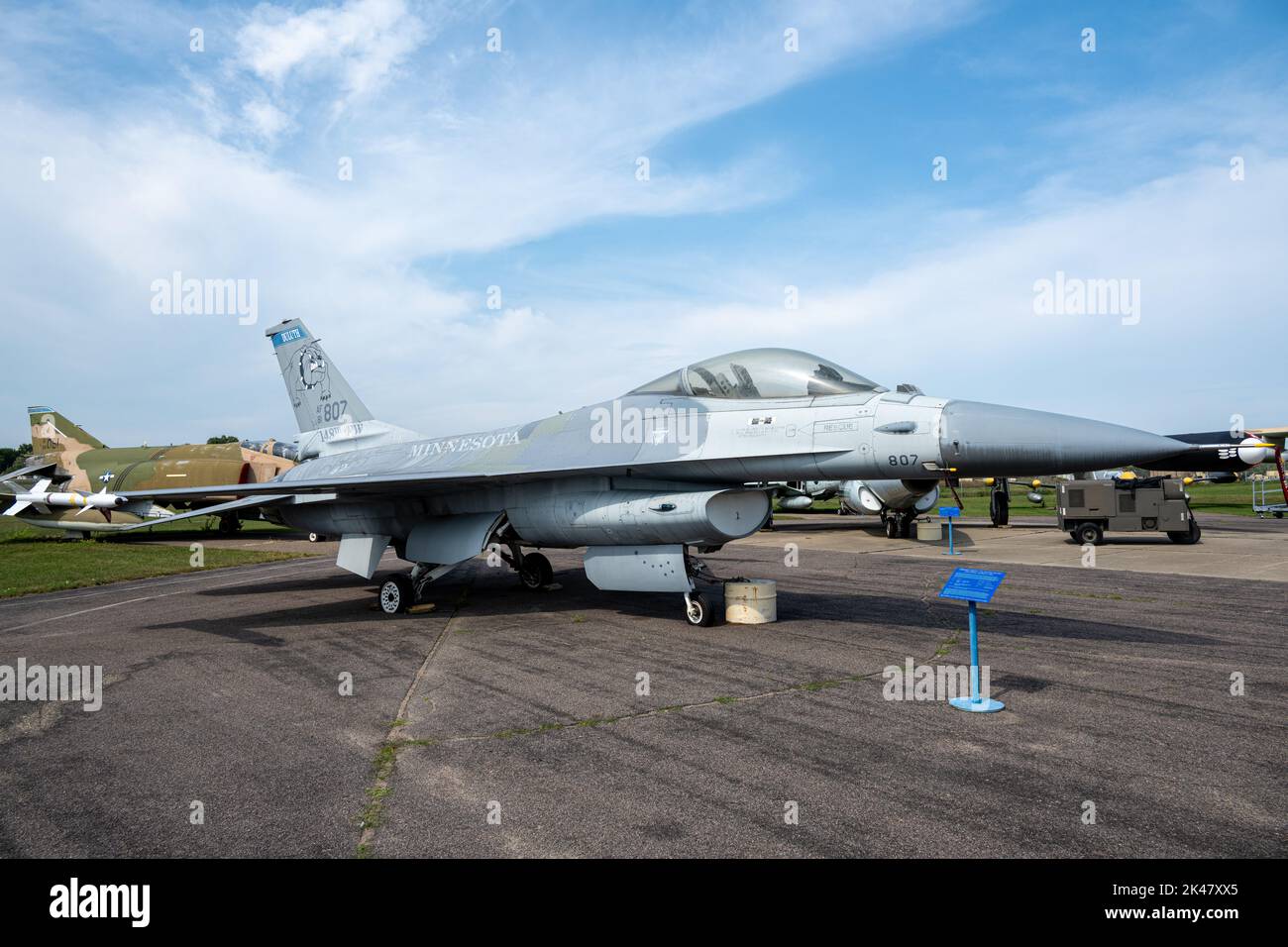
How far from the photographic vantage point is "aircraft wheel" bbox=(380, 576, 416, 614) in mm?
11141

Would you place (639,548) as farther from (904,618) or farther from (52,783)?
(52,783)

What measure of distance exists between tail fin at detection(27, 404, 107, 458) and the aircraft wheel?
2755 cm

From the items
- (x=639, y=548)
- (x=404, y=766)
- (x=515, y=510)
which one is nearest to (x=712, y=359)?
(x=639, y=548)

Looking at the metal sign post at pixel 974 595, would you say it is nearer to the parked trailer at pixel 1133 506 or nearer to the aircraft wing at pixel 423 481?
the aircraft wing at pixel 423 481

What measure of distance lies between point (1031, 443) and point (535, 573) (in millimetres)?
8861

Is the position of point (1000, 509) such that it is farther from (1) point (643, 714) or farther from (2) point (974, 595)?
(1) point (643, 714)

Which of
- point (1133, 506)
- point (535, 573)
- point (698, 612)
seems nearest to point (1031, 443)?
point (698, 612)

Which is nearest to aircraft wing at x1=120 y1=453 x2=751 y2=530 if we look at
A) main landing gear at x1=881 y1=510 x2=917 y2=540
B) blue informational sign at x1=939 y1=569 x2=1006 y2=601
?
blue informational sign at x1=939 y1=569 x2=1006 y2=601

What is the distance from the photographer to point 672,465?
29.6 ft

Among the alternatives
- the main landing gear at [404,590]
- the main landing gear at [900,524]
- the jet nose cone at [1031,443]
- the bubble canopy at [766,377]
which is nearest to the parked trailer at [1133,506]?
the main landing gear at [900,524]

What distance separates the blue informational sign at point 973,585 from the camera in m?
5.73

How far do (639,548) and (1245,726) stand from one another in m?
5.99

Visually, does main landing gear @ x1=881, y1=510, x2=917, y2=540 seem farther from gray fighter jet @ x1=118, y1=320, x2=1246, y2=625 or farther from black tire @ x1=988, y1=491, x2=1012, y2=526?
gray fighter jet @ x1=118, y1=320, x2=1246, y2=625

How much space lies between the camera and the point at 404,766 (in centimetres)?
478
